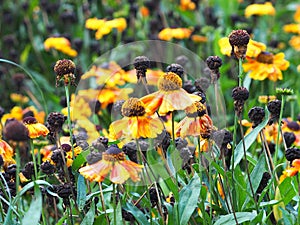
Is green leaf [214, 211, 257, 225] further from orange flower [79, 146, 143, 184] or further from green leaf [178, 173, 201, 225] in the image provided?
orange flower [79, 146, 143, 184]

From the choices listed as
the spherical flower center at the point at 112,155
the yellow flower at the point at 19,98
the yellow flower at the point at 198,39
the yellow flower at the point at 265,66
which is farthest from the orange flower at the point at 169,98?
the yellow flower at the point at 198,39

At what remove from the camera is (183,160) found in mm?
1479

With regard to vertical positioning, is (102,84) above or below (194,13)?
below

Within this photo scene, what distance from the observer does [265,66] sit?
6.73 feet

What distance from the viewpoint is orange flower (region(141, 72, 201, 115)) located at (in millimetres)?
1230

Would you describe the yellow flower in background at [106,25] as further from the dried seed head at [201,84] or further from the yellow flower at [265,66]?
the dried seed head at [201,84]

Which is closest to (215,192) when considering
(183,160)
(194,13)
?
(183,160)

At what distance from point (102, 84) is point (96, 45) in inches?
26.4

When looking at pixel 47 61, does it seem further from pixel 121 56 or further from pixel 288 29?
pixel 288 29

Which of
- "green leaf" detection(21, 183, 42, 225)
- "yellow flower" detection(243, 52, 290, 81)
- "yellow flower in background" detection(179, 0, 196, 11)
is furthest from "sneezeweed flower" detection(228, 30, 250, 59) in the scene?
"yellow flower in background" detection(179, 0, 196, 11)

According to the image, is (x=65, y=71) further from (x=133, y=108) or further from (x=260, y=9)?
(x=260, y=9)

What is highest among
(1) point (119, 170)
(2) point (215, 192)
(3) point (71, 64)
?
(3) point (71, 64)

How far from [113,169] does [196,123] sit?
21 cm

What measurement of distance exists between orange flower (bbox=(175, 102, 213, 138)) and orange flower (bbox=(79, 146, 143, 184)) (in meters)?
0.14
